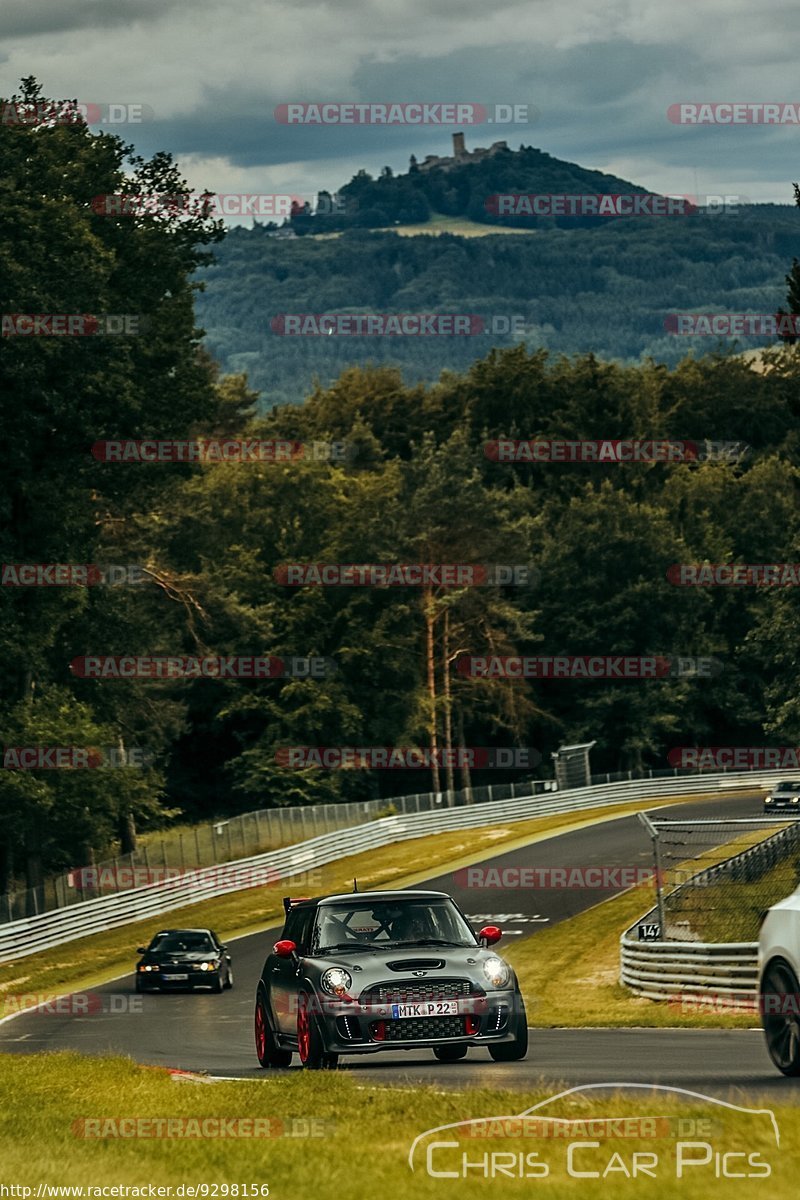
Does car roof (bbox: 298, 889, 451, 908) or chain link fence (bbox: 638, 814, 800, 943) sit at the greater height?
car roof (bbox: 298, 889, 451, 908)

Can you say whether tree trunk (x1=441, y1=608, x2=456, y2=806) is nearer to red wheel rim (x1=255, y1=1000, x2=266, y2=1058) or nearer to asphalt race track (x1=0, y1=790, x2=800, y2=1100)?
asphalt race track (x1=0, y1=790, x2=800, y2=1100)

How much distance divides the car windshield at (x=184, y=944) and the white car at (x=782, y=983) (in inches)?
991

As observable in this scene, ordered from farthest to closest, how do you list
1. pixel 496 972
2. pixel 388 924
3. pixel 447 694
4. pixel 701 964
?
1. pixel 447 694
2. pixel 701 964
3. pixel 388 924
4. pixel 496 972

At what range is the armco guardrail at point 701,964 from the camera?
1023 inches

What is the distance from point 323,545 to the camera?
94562 millimetres

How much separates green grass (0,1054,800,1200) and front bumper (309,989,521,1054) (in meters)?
0.80

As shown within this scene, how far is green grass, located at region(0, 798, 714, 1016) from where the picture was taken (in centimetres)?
4497

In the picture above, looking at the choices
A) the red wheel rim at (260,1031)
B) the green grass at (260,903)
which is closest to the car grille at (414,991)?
the red wheel rim at (260,1031)

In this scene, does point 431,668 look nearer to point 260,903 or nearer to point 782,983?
point 260,903

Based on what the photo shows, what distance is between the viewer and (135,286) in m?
52.1

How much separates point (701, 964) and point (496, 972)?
12208mm

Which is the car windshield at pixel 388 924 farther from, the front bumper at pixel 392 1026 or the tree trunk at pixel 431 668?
the tree trunk at pixel 431 668

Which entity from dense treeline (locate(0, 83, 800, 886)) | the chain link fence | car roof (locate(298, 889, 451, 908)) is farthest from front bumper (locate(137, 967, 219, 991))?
car roof (locate(298, 889, 451, 908))

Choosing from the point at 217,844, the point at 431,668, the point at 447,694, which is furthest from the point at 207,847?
the point at 431,668
